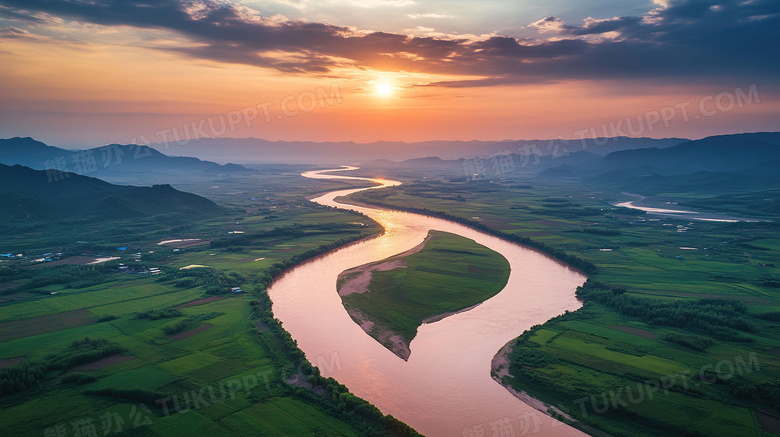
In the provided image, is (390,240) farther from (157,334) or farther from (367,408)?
(367,408)

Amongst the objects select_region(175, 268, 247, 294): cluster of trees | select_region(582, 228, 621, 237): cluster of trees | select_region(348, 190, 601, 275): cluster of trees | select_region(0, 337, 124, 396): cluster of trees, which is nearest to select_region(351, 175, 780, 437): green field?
select_region(348, 190, 601, 275): cluster of trees

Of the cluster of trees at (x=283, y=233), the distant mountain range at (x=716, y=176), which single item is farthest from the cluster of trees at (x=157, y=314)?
the distant mountain range at (x=716, y=176)

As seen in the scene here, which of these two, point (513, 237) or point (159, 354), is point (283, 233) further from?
point (159, 354)

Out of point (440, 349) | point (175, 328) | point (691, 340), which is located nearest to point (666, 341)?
point (691, 340)

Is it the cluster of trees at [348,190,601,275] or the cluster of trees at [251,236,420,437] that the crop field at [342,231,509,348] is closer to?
the cluster of trees at [348,190,601,275]

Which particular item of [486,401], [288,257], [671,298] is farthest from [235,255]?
[671,298]
